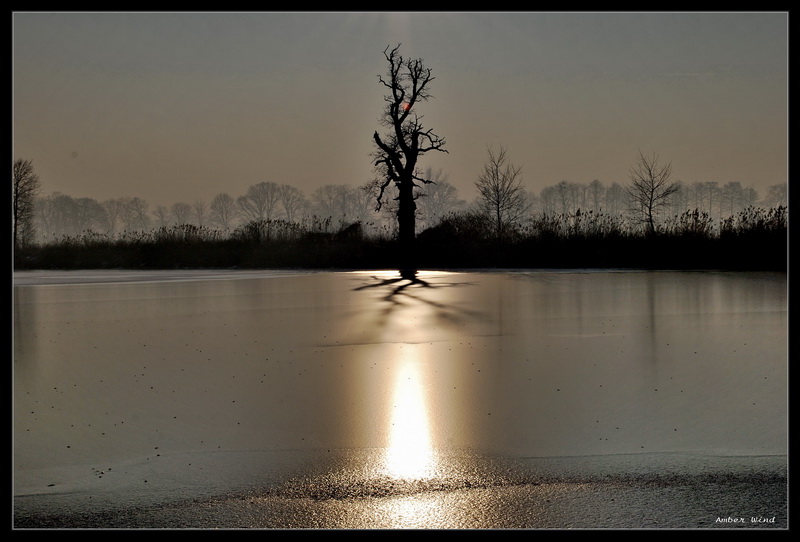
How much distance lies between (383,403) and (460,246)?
96.6 ft

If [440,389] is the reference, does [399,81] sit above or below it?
above

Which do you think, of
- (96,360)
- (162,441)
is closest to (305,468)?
(162,441)

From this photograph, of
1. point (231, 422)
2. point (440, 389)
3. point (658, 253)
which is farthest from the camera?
point (658, 253)

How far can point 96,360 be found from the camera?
8.79 metres

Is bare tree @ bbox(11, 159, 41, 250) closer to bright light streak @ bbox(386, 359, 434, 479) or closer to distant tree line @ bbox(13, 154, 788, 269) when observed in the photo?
distant tree line @ bbox(13, 154, 788, 269)

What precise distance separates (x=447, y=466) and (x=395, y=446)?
54 cm

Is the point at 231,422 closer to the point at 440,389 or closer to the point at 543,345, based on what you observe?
the point at 440,389

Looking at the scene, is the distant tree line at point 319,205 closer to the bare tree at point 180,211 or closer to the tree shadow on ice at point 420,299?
the bare tree at point 180,211

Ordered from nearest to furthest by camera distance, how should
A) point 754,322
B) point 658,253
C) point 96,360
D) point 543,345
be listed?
point 96,360 → point 543,345 → point 754,322 → point 658,253

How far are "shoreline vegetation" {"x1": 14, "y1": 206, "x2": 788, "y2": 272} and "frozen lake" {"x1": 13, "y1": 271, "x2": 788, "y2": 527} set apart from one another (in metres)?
18.9

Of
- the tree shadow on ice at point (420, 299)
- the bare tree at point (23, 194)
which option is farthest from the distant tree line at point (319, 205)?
the tree shadow on ice at point (420, 299)

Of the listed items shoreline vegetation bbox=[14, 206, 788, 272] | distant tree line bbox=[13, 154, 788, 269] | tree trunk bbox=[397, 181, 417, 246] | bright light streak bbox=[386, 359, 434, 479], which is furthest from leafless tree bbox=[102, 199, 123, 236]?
bright light streak bbox=[386, 359, 434, 479]

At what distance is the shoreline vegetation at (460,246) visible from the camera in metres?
30.2
